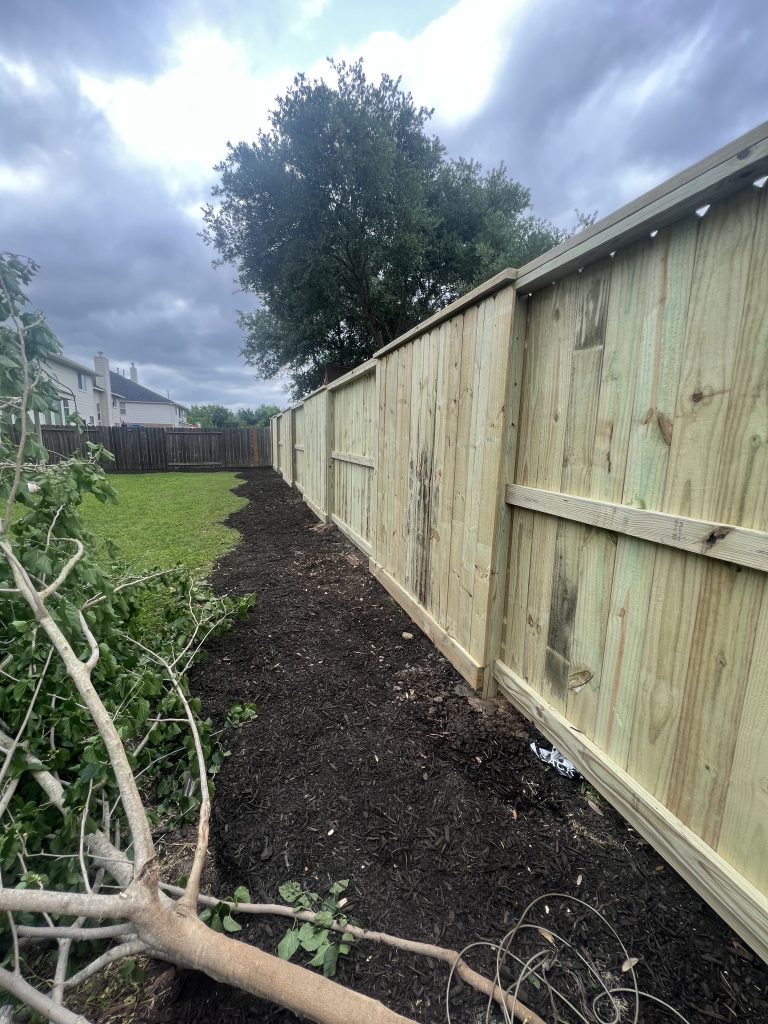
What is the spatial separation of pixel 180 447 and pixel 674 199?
19.2 meters

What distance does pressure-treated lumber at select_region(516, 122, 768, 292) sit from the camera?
1040 millimetres

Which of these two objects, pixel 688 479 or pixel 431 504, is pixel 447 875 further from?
pixel 431 504

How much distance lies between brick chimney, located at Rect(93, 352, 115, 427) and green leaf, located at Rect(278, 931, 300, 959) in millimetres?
33407

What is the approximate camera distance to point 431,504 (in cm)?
288

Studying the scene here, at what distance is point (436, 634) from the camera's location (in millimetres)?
Result: 2793

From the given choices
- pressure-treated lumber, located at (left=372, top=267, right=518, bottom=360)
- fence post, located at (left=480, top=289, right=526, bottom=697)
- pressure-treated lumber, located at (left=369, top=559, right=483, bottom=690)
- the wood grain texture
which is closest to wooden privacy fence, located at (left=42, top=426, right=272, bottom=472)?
pressure-treated lumber, located at (left=369, top=559, right=483, bottom=690)

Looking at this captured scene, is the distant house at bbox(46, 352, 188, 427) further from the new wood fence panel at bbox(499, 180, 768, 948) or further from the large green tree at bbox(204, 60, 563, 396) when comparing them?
the new wood fence panel at bbox(499, 180, 768, 948)

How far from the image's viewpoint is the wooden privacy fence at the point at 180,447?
16797 millimetres

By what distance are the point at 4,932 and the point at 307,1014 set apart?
894 mm

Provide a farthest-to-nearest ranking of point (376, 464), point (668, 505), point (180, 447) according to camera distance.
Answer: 1. point (180, 447)
2. point (376, 464)
3. point (668, 505)

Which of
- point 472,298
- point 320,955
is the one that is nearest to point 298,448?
point 472,298

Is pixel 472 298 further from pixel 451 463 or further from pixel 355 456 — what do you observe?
pixel 355 456

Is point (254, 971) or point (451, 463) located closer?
point (254, 971)

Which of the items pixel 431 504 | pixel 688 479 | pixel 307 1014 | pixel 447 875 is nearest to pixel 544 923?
pixel 447 875
